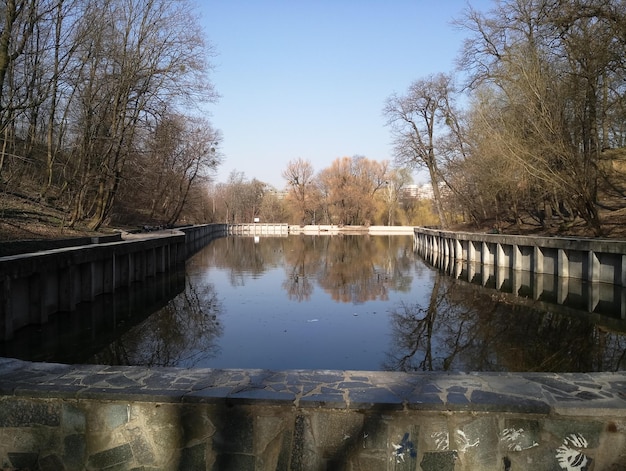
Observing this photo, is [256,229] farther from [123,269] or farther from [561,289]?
[561,289]

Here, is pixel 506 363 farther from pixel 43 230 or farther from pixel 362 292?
pixel 43 230

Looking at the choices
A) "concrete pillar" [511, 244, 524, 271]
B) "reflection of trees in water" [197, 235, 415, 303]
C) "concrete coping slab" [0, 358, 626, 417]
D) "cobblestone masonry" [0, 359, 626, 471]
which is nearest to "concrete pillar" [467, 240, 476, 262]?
"reflection of trees in water" [197, 235, 415, 303]

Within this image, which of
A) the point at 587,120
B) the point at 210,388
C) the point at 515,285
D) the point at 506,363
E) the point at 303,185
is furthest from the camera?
the point at 303,185

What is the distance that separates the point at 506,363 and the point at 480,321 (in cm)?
448

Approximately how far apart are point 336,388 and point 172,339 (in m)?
7.93

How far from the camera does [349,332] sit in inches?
500

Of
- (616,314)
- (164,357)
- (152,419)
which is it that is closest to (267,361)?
(164,357)

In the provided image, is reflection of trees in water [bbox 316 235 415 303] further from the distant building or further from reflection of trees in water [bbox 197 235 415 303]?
the distant building

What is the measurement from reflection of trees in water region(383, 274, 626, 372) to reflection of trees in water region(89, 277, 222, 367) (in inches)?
155

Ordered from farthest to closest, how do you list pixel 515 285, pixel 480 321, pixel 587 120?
pixel 587 120, pixel 515 285, pixel 480 321

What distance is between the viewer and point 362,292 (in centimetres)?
2011

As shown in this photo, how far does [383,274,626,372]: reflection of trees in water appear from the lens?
984cm

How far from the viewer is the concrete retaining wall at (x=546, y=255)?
63.3ft

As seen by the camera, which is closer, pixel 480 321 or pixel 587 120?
pixel 480 321
